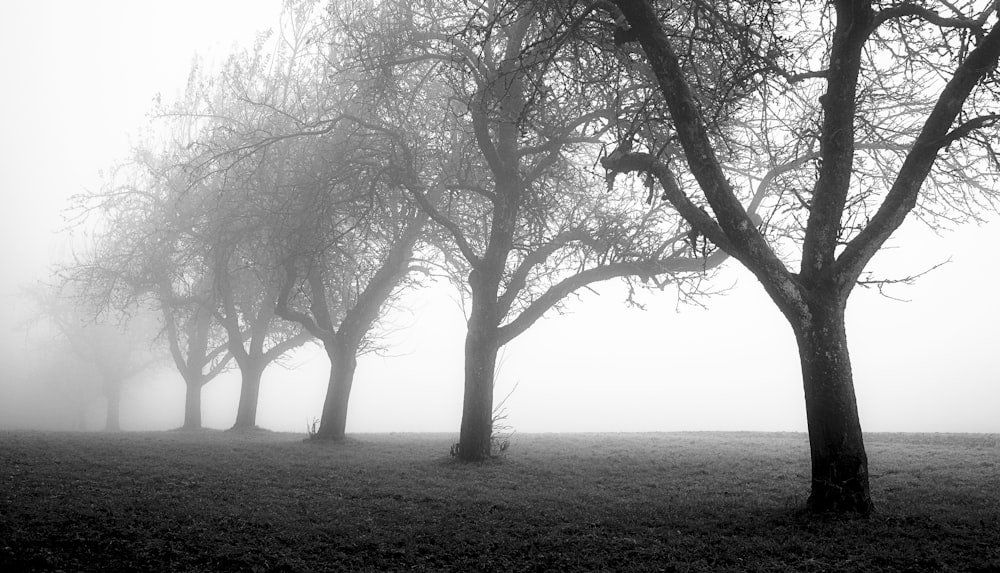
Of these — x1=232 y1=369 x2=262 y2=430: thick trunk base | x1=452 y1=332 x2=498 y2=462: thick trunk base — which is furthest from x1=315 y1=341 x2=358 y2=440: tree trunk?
x1=232 y1=369 x2=262 y2=430: thick trunk base

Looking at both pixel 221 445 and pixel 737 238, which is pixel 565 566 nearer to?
pixel 737 238

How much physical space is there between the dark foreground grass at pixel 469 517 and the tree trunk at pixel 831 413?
1.37 ft

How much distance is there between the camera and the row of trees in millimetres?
7793

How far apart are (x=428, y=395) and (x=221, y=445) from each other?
209 feet

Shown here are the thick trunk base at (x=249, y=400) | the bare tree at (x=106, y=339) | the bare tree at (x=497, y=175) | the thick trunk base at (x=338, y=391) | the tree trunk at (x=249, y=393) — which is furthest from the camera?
the bare tree at (x=106, y=339)

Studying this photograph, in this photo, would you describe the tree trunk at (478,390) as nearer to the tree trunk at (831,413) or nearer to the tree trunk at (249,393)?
the tree trunk at (831,413)

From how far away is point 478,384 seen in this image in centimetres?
1348

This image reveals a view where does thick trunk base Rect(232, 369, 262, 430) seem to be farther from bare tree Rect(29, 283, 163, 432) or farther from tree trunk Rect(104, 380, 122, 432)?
tree trunk Rect(104, 380, 122, 432)

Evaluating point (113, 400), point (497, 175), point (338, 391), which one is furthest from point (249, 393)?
point (113, 400)

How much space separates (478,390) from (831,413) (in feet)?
25.5

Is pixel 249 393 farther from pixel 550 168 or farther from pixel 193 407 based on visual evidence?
pixel 550 168

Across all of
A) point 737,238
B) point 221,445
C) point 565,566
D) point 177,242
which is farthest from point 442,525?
point 177,242

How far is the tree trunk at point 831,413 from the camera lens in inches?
280

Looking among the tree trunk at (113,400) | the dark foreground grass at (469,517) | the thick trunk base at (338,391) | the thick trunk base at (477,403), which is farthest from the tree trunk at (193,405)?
the thick trunk base at (477,403)
